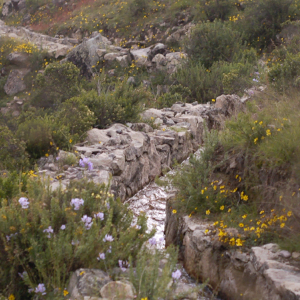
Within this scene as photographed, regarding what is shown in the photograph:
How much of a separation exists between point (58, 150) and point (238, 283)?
4.07 metres

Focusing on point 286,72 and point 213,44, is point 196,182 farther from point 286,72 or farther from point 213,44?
point 213,44

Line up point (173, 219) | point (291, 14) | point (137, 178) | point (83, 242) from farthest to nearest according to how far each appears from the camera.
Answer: point (291, 14), point (137, 178), point (173, 219), point (83, 242)

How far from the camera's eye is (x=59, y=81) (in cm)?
1166

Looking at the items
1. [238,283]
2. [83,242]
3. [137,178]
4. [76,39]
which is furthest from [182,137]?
[76,39]

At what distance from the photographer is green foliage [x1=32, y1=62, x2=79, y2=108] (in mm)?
11481

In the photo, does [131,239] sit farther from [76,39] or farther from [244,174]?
[76,39]

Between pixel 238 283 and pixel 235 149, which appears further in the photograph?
pixel 235 149

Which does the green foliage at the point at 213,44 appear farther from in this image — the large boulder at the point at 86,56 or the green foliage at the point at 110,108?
the green foliage at the point at 110,108

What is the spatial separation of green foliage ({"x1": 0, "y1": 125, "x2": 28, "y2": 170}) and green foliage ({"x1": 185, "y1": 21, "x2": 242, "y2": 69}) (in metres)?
9.82

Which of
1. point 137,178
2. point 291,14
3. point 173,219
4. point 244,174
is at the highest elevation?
point 291,14

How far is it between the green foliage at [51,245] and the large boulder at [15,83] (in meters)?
14.8

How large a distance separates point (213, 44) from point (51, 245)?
1287cm

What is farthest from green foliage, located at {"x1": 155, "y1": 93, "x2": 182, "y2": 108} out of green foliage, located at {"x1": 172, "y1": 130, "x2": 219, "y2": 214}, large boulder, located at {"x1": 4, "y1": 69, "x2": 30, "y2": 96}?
large boulder, located at {"x1": 4, "y1": 69, "x2": 30, "y2": 96}

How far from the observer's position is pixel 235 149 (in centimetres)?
463
